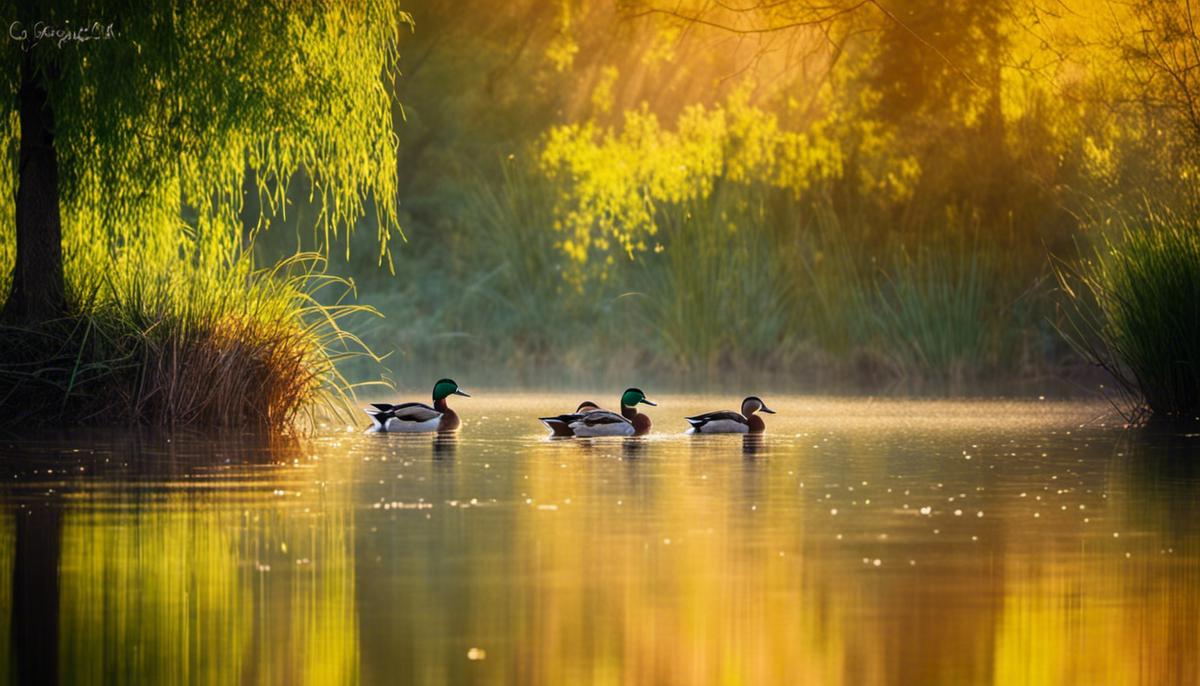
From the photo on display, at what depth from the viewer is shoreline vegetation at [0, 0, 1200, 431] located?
1761cm

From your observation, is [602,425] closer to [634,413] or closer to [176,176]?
[634,413]

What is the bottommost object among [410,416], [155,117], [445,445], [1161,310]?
[445,445]

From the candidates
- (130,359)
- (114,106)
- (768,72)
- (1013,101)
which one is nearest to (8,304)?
(130,359)

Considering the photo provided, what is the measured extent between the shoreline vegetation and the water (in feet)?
7.60

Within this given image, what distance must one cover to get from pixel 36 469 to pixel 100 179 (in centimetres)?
452

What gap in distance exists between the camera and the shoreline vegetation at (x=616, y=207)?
57.8 ft

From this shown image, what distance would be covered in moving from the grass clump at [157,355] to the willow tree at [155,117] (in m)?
0.29

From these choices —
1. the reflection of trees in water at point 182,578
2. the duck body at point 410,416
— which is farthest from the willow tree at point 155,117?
the reflection of trees in water at point 182,578

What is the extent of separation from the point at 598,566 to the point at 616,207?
2386 cm

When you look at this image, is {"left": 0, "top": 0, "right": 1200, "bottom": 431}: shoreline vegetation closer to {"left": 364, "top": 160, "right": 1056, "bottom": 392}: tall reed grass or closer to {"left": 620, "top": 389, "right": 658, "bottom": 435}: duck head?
{"left": 364, "top": 160, "right": 1056, "bottom": 392}: tall reed grass

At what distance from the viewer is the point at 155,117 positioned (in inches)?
680

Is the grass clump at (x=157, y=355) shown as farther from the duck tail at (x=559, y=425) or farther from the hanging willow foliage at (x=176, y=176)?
the duck tail at (x=559, y=425)

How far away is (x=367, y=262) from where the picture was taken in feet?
133

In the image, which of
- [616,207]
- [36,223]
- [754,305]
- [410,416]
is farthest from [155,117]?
[616,207]
